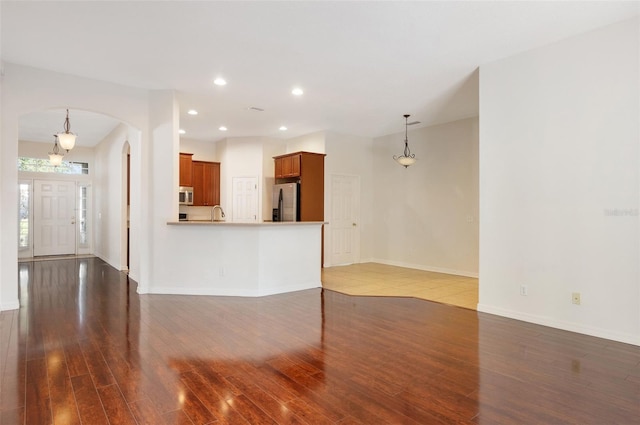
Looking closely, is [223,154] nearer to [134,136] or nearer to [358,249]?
[134,136]

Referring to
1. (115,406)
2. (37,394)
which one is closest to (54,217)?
(37,394)

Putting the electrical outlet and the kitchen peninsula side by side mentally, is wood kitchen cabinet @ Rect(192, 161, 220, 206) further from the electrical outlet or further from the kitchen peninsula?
the electrical outlet

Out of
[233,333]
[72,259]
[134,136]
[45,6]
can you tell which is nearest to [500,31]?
[233,333]

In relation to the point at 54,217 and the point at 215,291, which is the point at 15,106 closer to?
the point at 215,291

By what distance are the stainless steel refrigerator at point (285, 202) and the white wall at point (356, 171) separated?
723 millimetres

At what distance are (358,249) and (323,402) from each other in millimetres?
6261

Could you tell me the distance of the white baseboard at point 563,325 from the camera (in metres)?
3.32

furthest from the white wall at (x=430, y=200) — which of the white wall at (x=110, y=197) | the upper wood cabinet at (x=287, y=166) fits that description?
the white wall at (x=110, y=197)

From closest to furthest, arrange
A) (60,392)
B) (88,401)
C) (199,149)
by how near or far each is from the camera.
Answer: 1. (88,401)
2. (60,392)
3. (199,149)

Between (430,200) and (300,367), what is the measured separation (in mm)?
5584

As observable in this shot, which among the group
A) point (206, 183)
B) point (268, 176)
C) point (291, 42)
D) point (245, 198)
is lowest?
point (245, 198)

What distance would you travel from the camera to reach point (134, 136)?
5.75 meters

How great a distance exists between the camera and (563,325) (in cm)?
369

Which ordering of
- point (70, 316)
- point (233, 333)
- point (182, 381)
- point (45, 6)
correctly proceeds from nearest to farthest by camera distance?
1. point (182, 381)
2. point (45, 6)
3. point (233, 333)
4. point (70, 316)
